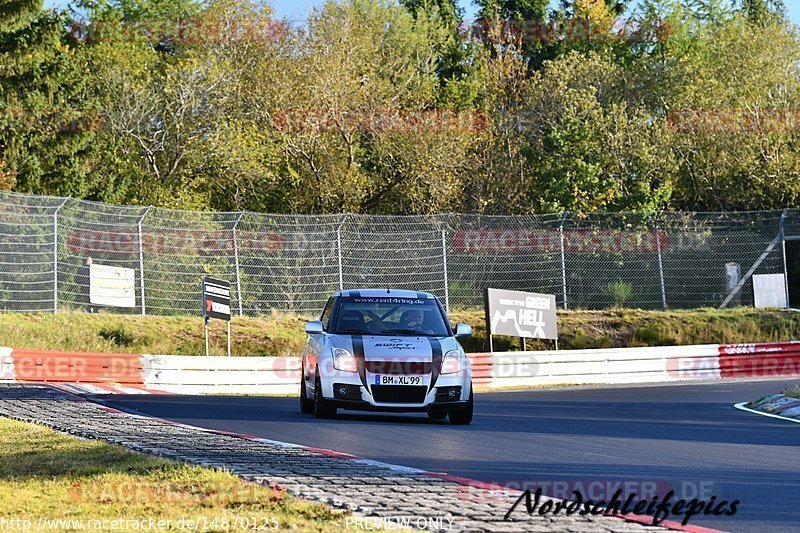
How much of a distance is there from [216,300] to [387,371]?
43.6ft

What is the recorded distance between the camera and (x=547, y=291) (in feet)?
108

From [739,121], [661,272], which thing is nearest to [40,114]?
[661,272]

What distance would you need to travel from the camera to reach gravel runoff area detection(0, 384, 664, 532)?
7.45m

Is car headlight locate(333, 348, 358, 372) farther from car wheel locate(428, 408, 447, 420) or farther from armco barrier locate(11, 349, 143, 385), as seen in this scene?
armco barrier locate(11, 349, 143, 385)

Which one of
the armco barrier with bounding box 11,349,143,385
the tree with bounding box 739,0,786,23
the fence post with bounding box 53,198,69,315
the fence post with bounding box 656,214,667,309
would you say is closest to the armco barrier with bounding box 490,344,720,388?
the fence post with bounding box 656,214,667,309

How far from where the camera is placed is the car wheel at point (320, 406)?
618 inches

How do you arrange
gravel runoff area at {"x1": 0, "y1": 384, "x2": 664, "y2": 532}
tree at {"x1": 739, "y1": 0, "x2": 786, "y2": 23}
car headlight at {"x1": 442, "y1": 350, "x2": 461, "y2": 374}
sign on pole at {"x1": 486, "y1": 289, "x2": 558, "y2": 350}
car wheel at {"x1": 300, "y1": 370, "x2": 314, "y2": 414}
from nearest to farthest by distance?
gravel runoff area at {"x1": 0, "y1": 384, "x2": 664, "y2": 532}, car headlight at {"x1": 442, "y1": 350, "x2": 461, "y2": 374}, car wheel at {"x1": 300, "y1": 370, "x2": 314, "y2": 414}, sign on pole at {"x1": 486, "y1": 289, "x2": 558, "y2": 350}, tree at {"x1": 739, "y1": 0, "x2": 786, "y2": 23}

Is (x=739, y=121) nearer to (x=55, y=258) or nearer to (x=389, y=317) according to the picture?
(x=55, y=258)

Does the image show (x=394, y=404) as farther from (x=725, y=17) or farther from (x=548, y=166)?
(x=725, y=17)

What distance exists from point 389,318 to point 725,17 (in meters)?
54.2

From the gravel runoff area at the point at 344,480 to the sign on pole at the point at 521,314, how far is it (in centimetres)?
1702

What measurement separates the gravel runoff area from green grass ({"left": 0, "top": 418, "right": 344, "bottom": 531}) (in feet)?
0.83

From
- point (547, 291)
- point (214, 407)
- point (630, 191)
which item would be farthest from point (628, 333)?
point (214, 407)

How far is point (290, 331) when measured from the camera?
1237 inches
